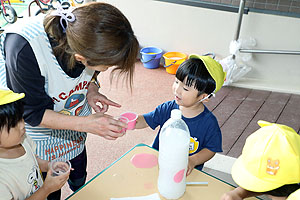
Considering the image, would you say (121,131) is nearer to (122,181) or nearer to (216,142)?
(122,181)

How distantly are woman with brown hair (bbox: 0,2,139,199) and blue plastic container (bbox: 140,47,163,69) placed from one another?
2.45m

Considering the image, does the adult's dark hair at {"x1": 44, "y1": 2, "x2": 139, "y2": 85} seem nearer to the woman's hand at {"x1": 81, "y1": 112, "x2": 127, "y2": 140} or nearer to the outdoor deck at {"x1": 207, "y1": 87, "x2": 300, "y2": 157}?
the woman's hand at {"x1": 81, "y1": 112, "x2": 127, "y2": 140}

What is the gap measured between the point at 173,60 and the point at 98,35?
261 centimetres

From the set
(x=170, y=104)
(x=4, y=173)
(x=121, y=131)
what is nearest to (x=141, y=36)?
(x=170, y=104)

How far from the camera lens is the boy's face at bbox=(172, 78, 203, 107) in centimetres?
143

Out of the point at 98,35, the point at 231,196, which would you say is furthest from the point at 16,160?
the point at 231,196

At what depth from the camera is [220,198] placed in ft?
3.73

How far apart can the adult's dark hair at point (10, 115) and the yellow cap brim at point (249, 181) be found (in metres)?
0.73

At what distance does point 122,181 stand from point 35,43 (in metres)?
0.60

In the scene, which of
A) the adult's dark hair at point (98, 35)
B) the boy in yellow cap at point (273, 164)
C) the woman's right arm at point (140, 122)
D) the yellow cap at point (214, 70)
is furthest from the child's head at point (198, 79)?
the boy in yellow cap at point (273, 164)

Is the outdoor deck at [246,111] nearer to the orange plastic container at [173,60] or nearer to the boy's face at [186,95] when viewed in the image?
the orange plastic container at [173,60]

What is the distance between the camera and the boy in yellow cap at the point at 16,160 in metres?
0.99

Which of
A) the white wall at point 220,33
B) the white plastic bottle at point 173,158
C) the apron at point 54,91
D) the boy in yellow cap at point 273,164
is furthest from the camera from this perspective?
the white wall at point 220,33

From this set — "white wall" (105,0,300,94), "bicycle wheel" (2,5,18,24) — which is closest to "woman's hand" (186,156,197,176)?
"white wall" (105,0,300,94)
